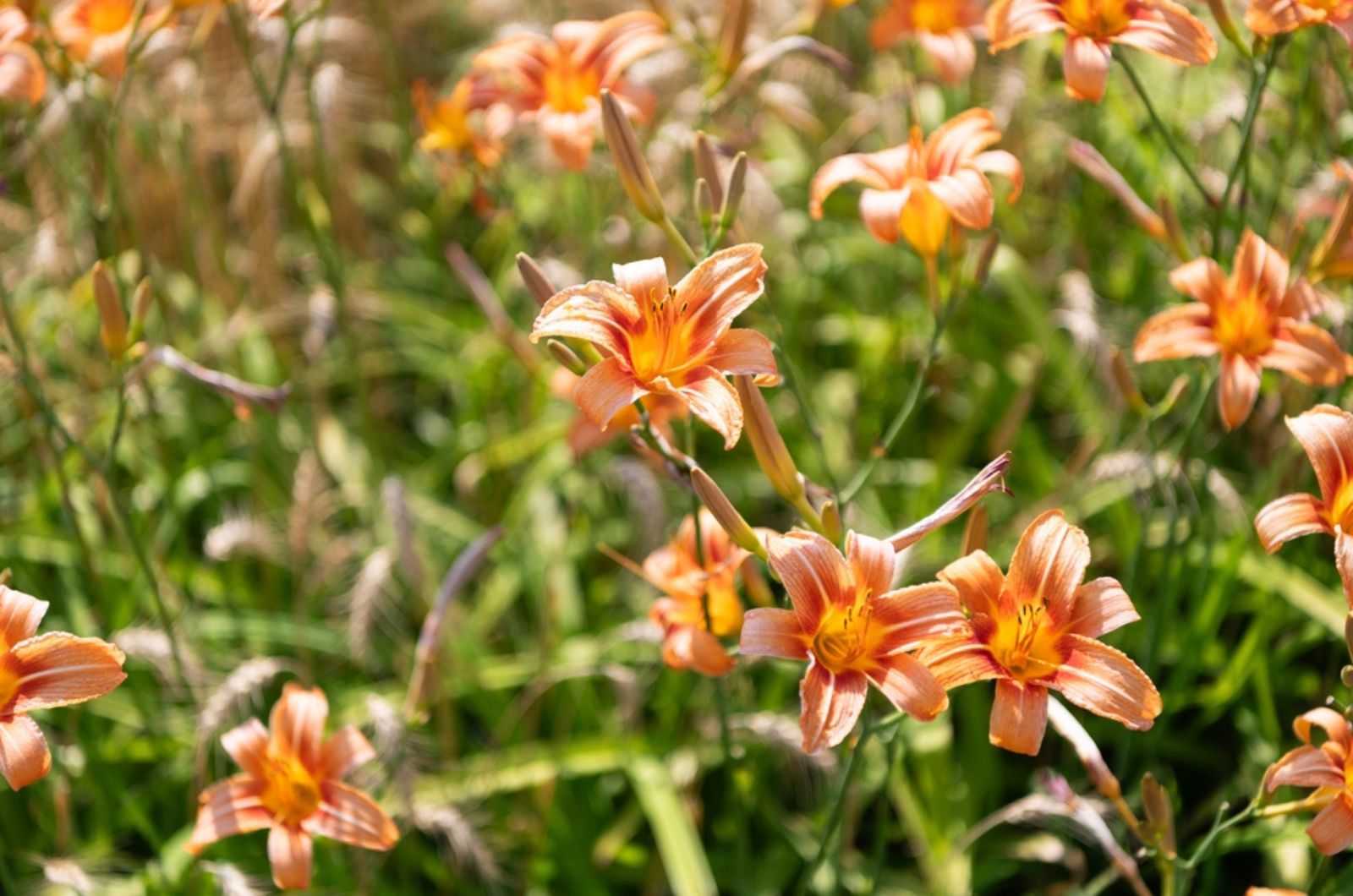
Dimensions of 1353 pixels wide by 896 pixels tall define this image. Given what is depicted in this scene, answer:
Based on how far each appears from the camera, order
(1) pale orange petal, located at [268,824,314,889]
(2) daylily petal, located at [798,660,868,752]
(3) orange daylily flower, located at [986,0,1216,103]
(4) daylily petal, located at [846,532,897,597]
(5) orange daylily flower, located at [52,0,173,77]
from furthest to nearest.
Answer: (5) orange daylily flower, located at [52,0,173,77] < (3) orange daylily flower, located at [986,0,1216,103] < (1) pale orange petal, located at [268,824,314,889] < (4) daylily petal, located at [846,532,897,597] < (2) daylily petal, located at [798,660,868,752]

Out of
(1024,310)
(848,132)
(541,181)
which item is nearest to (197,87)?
(541,181)

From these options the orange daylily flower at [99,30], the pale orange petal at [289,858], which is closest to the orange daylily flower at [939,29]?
the orange daylily flower at [99,30]

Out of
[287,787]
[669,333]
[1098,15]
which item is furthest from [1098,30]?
[287,787]

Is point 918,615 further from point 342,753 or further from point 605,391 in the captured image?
point 342,753

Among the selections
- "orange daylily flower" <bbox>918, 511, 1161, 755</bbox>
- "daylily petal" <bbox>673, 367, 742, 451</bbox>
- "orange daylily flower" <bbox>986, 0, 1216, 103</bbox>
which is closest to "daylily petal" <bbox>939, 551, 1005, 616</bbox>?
"orange daylily flower" <bbox>918, 511, 1161, 755</bbox>

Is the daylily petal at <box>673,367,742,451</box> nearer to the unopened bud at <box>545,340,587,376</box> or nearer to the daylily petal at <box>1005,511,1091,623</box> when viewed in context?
the unopened bud at <box>545,340,587,376</box>

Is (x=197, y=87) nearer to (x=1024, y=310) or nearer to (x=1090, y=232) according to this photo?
(x=1024, y=310)

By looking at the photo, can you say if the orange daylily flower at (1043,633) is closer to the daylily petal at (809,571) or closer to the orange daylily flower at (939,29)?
the daylily petal at (809,571)
